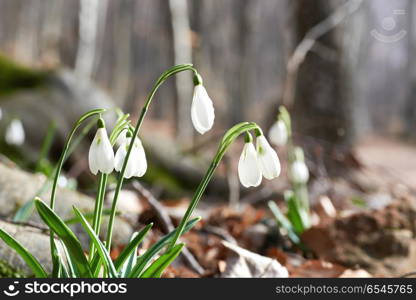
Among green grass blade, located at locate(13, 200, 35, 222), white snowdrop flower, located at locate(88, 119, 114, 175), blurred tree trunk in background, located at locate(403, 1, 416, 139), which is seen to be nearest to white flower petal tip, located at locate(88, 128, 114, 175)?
white snowdrop flower, located at locate(88, 119, 114, 175)

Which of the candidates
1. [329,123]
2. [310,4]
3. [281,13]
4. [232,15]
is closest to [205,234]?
[329,123]

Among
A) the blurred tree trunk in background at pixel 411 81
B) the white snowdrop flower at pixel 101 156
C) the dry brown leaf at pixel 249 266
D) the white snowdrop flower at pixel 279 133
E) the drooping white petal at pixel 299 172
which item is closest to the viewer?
the white snowdrop flower at pixel 101 156

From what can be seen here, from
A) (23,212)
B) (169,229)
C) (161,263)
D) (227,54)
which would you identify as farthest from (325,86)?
(227,54)

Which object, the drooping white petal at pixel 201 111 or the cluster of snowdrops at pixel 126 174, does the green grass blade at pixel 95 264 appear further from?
the drooping white petal at pixel 201 111

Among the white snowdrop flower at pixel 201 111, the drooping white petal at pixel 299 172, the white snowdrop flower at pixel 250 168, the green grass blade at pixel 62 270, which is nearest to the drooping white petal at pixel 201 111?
the white snowdrop flower at pixel 201 111

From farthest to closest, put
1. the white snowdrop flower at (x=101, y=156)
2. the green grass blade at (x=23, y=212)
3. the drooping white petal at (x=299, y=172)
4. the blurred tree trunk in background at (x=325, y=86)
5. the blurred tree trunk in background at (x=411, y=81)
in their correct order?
the blurred tree trunk in background at (x=411, y=81), the blurred tree trunk in background at (x=325, y=86), the drooping white petal at (x=299, y=172), the green grass blade at (x=23, y=212), the white snowdrop flower at (x=101, y=156)

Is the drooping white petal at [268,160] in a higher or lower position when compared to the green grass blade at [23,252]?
higher

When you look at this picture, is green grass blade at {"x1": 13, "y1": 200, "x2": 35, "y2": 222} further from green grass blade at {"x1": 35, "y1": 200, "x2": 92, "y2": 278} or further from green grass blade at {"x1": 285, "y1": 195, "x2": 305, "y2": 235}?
green grass blade at {"x1": 285, "y1": 195, "x2": 305, "y2": 235}

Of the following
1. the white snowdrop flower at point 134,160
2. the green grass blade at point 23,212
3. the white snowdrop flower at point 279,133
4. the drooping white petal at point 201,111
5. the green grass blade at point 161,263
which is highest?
the drooping white petal at point 201,111

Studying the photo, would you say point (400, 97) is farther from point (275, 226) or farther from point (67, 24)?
point (275, 226)
